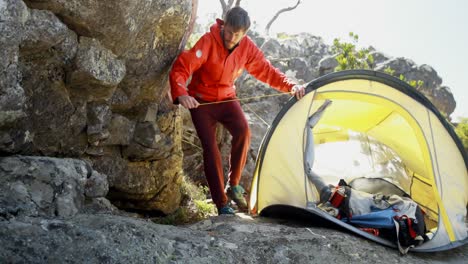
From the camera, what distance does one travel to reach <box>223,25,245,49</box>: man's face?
15.5ft

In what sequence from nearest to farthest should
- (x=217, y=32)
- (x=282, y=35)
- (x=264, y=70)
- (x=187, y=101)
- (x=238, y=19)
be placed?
1. (x=187, y=101)
2. (x=238, y=19)
3. (x=217, y=32)
4. (x=264, y=70)
5. (x=282, y=35)

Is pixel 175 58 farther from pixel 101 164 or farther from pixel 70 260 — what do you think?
pixel 70 260

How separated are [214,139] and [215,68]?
0.87 meters

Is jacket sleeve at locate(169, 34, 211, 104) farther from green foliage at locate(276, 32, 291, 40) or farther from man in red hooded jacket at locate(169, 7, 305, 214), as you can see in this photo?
green foliage at locate(276, 32, 291, 40)

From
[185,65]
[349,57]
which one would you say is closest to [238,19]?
[185,65]

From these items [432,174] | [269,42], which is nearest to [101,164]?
[432,174]

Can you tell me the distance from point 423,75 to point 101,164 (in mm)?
20192

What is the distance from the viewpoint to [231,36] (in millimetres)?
4754

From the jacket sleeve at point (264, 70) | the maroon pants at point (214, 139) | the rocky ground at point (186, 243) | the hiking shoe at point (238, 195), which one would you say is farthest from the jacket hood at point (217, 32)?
the rocky ground at point (186, 243)

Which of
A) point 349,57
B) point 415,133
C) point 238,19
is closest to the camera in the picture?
point 238,19

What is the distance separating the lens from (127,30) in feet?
13.4

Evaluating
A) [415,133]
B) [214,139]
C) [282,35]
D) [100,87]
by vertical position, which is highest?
[282,35]

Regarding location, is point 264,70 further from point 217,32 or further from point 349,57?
point 349,57

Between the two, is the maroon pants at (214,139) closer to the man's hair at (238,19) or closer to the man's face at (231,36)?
the man's face at (231,36)
